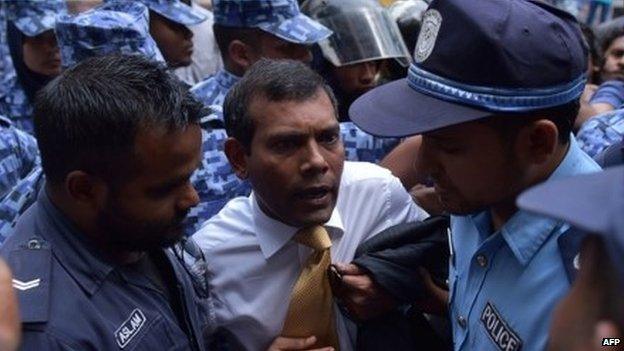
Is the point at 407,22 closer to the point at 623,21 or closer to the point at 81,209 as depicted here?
the point at 623,21

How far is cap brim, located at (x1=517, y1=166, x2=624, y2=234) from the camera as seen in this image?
923 mm

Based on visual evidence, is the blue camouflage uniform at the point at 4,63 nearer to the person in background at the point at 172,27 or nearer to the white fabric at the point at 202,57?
the person in background at the point at 172,27

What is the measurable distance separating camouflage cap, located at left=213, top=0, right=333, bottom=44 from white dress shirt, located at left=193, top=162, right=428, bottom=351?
1.49 meters

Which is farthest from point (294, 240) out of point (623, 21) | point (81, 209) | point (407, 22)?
point (623, 21)

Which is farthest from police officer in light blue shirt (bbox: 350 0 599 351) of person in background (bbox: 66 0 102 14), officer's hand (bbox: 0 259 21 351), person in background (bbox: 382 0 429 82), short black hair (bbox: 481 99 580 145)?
person in background (bbox: 66 0 102 14)

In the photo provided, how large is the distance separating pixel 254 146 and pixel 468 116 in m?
0.74

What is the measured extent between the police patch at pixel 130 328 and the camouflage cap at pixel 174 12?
2860 millimetres

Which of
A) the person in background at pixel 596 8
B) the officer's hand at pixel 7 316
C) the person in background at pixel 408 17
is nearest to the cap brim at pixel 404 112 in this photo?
the officer's hand at pixel 7 316

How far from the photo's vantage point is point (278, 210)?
2287mm

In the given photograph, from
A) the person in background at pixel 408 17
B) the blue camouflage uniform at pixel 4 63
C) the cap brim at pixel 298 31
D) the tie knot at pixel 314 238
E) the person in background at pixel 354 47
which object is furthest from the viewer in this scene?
the person in background at pixel 408 17

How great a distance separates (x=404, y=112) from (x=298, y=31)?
202 cm

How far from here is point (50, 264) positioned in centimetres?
180

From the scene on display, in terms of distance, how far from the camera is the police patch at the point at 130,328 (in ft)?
5.87

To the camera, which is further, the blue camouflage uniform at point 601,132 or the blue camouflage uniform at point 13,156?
the blue camouflage uniform at point 13,156
